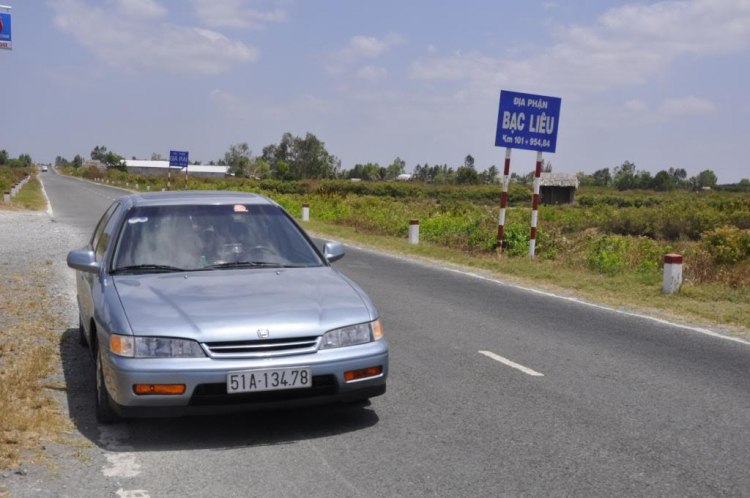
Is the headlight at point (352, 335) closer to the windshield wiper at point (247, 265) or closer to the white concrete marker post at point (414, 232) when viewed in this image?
the windshield wiper at point (247, 265)

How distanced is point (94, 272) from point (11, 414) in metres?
1.25

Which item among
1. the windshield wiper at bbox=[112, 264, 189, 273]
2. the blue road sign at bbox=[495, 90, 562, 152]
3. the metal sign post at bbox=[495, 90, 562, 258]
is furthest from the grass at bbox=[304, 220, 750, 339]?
the windshield wiper at bbox=[112, 264, 189, 273]

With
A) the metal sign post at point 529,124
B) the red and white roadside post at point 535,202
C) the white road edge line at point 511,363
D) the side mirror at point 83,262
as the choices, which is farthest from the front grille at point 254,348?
the metal sign post at point 529,124

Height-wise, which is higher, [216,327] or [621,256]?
[216,327]

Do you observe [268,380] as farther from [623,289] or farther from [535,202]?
[535,202]

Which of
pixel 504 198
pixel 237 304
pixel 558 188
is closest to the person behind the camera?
pixel 237 304

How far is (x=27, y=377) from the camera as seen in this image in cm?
605

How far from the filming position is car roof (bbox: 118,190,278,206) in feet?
20.8

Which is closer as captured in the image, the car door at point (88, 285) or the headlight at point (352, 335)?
the headlight at point (352, 335)

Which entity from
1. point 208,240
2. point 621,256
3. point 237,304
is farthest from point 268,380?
point 621,256

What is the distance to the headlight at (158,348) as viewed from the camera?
4531 millimetres

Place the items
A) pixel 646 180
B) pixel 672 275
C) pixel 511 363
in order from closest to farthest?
pixel 511 363, pixel 672 275, pixel 646 180

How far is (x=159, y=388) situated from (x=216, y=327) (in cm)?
49

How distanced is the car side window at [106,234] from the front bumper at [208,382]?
5.87 feet
